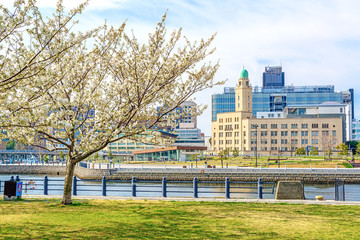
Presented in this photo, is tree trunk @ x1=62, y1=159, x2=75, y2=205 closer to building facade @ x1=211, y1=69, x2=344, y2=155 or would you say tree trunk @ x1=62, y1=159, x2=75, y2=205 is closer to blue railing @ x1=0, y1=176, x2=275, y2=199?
blue railing @ x1=0, y1=176, x2=275, y2=199

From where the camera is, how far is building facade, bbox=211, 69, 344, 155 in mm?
160875

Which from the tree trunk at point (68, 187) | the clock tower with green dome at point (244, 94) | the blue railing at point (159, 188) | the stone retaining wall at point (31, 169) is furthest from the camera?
the clock tower with green dome at point (244, 94)

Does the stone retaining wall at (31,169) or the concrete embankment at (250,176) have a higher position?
the concrete embankment at (250,176)

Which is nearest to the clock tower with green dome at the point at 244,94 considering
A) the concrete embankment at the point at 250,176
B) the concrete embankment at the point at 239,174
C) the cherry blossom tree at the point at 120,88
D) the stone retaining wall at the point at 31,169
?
the stone retaining wall at the point at 31,169

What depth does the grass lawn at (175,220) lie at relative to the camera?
14.7 m

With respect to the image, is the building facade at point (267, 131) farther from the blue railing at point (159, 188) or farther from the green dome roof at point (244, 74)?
the blue railing at point (159, 188)

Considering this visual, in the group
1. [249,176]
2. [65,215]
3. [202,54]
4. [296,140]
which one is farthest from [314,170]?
[296,140]

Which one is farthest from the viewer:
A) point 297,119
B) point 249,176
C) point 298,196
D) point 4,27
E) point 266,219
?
point 297,119

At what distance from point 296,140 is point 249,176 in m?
107

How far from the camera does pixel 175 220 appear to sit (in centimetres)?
1741

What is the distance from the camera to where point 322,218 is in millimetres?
18172

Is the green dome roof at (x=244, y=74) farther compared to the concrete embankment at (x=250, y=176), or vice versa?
the green dome roof at (x=244, y=74)

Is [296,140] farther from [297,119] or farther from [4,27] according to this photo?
[4,27]

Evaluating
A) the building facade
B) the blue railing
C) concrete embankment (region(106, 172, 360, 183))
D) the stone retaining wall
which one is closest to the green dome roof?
the building facade
